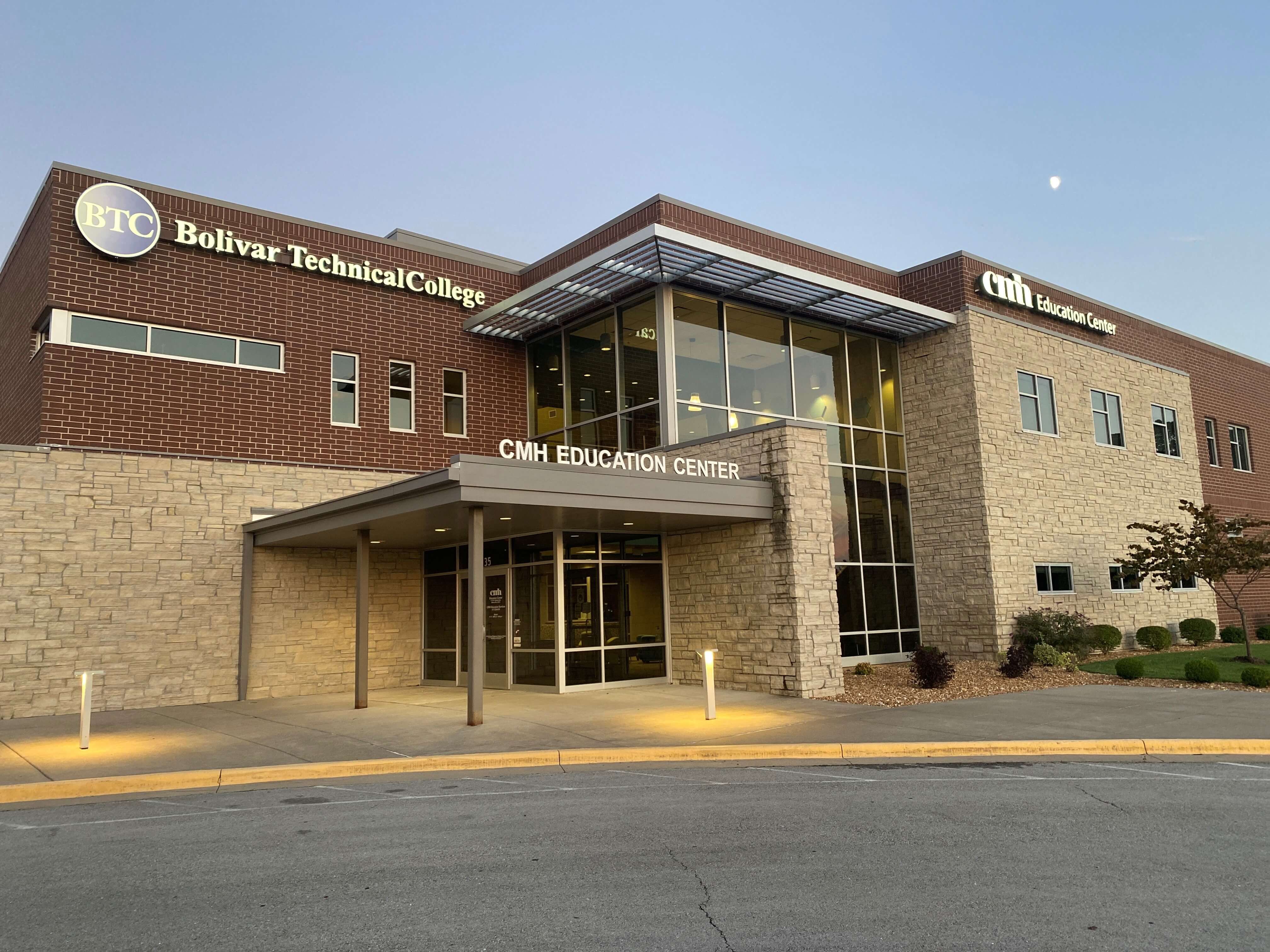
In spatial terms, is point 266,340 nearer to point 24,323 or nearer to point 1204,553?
point 24,323

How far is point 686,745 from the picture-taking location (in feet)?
35.7

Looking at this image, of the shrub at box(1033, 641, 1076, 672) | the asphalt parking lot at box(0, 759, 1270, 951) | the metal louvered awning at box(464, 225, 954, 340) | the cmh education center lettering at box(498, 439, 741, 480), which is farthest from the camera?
the shrub at box(1033, 641, 1076, 672)

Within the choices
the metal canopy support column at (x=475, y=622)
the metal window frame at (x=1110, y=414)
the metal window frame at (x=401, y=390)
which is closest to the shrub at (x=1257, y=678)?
the metal window frame at (x=1110, y=414)

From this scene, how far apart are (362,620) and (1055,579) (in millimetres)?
16237

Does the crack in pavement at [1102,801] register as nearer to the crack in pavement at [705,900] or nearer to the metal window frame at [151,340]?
the crack in pavement at [705,900]

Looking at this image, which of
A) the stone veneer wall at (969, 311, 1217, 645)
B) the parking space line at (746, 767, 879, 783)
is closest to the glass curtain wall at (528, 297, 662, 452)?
the stone veneer wall at (969, 311, 1217, 645)

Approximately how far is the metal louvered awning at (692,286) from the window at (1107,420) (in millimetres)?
6415

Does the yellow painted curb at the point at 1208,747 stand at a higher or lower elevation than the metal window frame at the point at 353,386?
lower

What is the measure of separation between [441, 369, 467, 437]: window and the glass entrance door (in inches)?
168

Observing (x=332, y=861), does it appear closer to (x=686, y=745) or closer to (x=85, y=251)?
(x=686, y=745)

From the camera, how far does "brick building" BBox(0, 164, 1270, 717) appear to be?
16016mm

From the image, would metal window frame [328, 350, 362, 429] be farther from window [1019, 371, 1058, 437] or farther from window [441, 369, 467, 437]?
window [1019, 371, 1058, 437]

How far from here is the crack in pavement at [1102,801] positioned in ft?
24.5

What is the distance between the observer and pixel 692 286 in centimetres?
1947
